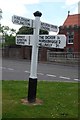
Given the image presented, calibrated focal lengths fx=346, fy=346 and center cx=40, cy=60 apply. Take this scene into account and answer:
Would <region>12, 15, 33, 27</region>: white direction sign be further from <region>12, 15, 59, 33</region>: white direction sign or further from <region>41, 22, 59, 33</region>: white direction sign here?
<region>41, 22, 59, 33</region>: white direction sign

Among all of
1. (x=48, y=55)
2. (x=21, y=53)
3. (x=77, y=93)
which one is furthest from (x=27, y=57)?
(x=77, y=93)

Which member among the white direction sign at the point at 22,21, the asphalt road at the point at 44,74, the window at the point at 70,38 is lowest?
the asphalt road at the point at 44,74

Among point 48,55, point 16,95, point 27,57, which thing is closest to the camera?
point 16,95

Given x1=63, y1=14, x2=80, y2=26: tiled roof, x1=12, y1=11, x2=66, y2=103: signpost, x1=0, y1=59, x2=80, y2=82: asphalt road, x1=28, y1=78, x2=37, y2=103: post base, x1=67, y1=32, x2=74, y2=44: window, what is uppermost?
x1=63, y1=14, x2=80, y2=26: tiled roof

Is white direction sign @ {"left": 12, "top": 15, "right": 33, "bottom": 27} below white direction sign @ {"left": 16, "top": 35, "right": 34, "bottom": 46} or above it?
above

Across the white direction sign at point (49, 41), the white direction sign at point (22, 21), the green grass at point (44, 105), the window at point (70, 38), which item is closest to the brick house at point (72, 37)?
the window at point (70, 38)

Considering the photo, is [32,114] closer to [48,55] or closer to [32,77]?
[32,77]

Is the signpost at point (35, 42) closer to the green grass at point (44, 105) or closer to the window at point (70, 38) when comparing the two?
the green grass at point (44, 105)

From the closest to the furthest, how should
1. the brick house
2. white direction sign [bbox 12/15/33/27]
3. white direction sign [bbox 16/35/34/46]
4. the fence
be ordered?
white direction sign [bbox 12/15/33/27], white direction sign [bbox 16/35/34/46], the fence, the brick house

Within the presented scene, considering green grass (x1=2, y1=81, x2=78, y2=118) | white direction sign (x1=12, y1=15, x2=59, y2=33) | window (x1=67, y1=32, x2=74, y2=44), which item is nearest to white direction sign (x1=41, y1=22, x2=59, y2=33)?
white direction sign (x1=12, y1=15, x2=59, y2=33)

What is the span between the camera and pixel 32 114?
7.95 meters

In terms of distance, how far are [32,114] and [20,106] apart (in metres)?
0.84

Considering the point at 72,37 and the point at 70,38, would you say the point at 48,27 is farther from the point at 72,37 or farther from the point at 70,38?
the point at 70,38

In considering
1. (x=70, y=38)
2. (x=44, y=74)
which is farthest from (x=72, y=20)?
(x=44, y=74)
